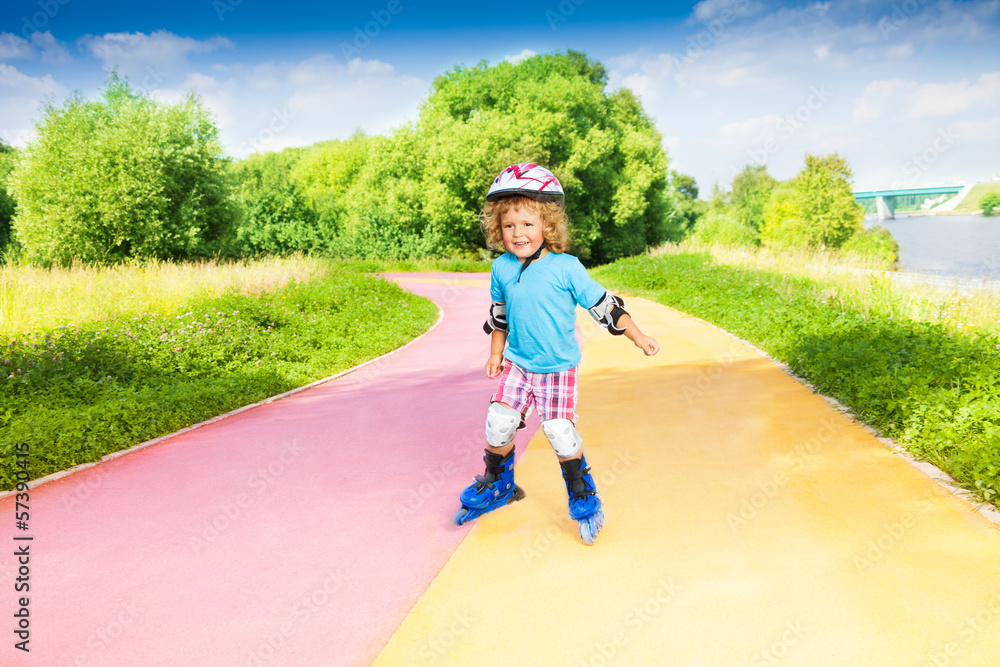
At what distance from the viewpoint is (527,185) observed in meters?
3.63

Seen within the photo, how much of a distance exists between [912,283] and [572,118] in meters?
25.8

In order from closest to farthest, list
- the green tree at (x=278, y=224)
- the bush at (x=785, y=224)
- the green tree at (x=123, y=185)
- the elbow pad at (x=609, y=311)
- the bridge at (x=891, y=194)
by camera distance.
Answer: the elbow pad at (x=609, y=311) < the green tree at (x=123, y=185) < the green tree at (x=278, y=224) < the bush at (x=785, y=224) < the bridge at (x=891, y=194)

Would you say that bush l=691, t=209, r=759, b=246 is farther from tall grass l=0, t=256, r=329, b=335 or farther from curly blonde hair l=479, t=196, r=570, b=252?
curly blonde hair l=479, t=196, r=570, b=252

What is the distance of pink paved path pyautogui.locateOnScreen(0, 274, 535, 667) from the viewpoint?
2963 millimetres

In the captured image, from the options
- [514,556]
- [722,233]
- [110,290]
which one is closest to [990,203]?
[722,233]

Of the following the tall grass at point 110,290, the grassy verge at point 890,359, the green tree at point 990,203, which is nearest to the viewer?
the grassy verge at point 890,359

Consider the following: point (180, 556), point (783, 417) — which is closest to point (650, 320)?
point (783, 417)

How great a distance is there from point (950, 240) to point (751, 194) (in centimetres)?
1930

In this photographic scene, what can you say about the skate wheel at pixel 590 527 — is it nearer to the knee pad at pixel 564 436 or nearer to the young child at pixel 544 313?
the young child at pixel 544 313

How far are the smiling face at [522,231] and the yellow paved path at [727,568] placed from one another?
5.69 feet

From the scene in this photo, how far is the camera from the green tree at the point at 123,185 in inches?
837

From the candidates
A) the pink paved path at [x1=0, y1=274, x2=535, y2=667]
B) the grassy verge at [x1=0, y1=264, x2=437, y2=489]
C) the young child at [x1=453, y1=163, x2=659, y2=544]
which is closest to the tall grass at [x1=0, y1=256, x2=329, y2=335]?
the grassy verge at [x1=0, y1=264, x2=437, y2=489]

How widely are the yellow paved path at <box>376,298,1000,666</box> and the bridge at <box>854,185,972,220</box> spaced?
63016 millimetres

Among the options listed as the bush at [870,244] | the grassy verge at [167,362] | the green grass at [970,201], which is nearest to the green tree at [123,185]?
the grassy verge at [167,362]
